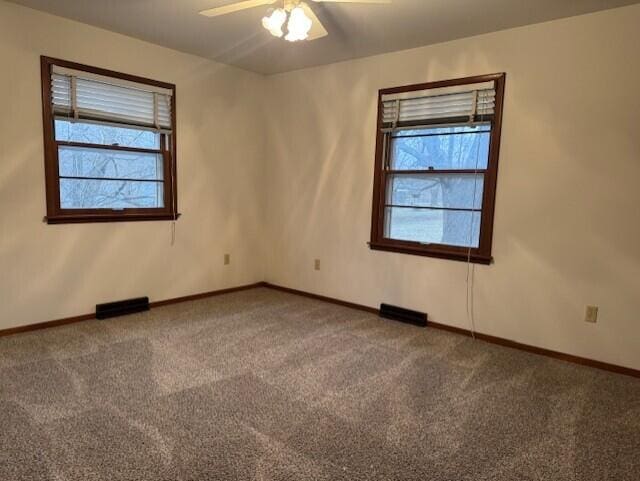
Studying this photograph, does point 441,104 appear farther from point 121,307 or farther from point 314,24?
point 121,307

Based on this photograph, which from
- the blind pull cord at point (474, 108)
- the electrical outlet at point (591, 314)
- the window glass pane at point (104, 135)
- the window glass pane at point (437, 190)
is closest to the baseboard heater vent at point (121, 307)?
the window glass pane at point (104, 135)

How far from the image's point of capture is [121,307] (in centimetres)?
381

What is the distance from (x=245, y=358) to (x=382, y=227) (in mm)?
1822

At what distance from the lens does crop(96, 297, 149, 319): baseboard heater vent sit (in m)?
3.69

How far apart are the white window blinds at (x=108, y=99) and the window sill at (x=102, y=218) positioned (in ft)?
2.62

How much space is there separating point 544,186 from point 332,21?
1.98 m

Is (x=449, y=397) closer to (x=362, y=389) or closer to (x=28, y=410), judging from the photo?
(x=362, y=389)

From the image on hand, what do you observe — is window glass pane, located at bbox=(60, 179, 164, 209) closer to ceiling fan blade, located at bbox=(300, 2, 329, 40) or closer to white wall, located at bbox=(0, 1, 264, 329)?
→ white wall, located at bbox=(0, 1, 264, 329)

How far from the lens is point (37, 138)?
10.6 ft

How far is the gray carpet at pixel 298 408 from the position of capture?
1.85 metres

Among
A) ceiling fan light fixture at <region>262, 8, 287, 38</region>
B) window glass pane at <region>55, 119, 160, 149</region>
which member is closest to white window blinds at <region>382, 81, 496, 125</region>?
ceiling fan light fixture at <region>262, 8, 287, 38</region>

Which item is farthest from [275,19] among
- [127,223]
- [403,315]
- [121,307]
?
[121,307]

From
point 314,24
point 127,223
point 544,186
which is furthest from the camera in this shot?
point 127,223

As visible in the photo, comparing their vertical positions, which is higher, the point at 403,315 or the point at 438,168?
the point at 438,168
